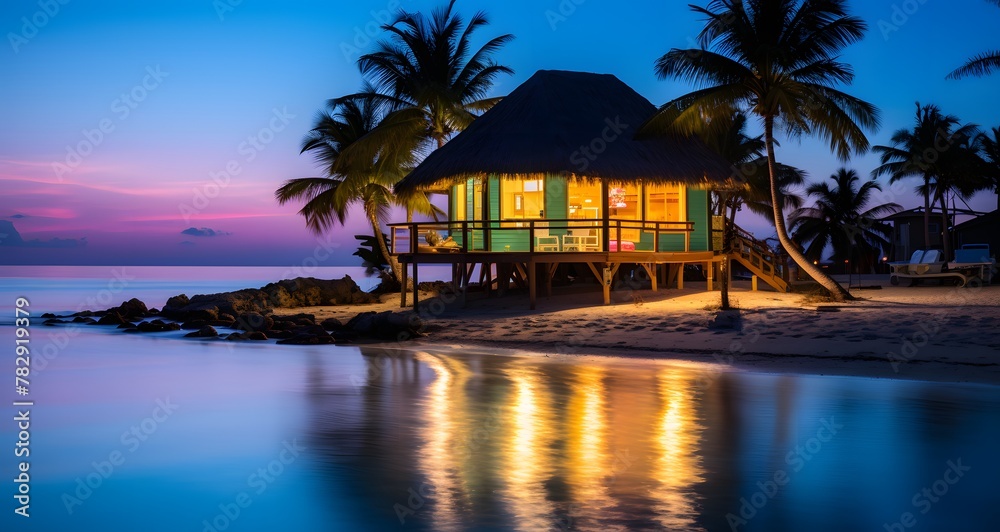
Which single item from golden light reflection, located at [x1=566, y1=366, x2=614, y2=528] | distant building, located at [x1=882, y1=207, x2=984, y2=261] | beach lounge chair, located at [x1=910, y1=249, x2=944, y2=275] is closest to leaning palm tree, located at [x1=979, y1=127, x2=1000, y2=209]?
distant building, located at [x1=882, y1=207, x2=984, y2=261]

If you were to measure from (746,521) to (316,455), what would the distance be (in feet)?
14.2

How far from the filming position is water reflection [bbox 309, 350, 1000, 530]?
22.7ft

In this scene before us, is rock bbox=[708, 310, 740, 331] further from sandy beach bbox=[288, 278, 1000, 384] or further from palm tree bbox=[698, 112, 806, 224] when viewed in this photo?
palm tree bbox=[698, 112, 806, 224]

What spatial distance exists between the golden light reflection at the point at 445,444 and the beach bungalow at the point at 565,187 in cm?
715

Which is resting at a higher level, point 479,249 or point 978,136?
point 978,136

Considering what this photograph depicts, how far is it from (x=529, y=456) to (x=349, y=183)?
855 inches

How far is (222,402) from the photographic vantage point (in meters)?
13.3

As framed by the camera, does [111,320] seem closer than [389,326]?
No

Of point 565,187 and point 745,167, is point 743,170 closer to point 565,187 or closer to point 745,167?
point 745,167

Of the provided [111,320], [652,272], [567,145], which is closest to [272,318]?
[111,320]

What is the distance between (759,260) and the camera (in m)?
25.5

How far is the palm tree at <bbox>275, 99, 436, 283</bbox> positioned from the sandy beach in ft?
22.5

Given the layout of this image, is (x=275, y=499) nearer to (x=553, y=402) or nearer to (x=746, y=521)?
(x=746, y=521)

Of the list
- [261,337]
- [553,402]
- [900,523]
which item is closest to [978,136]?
[261,337]
